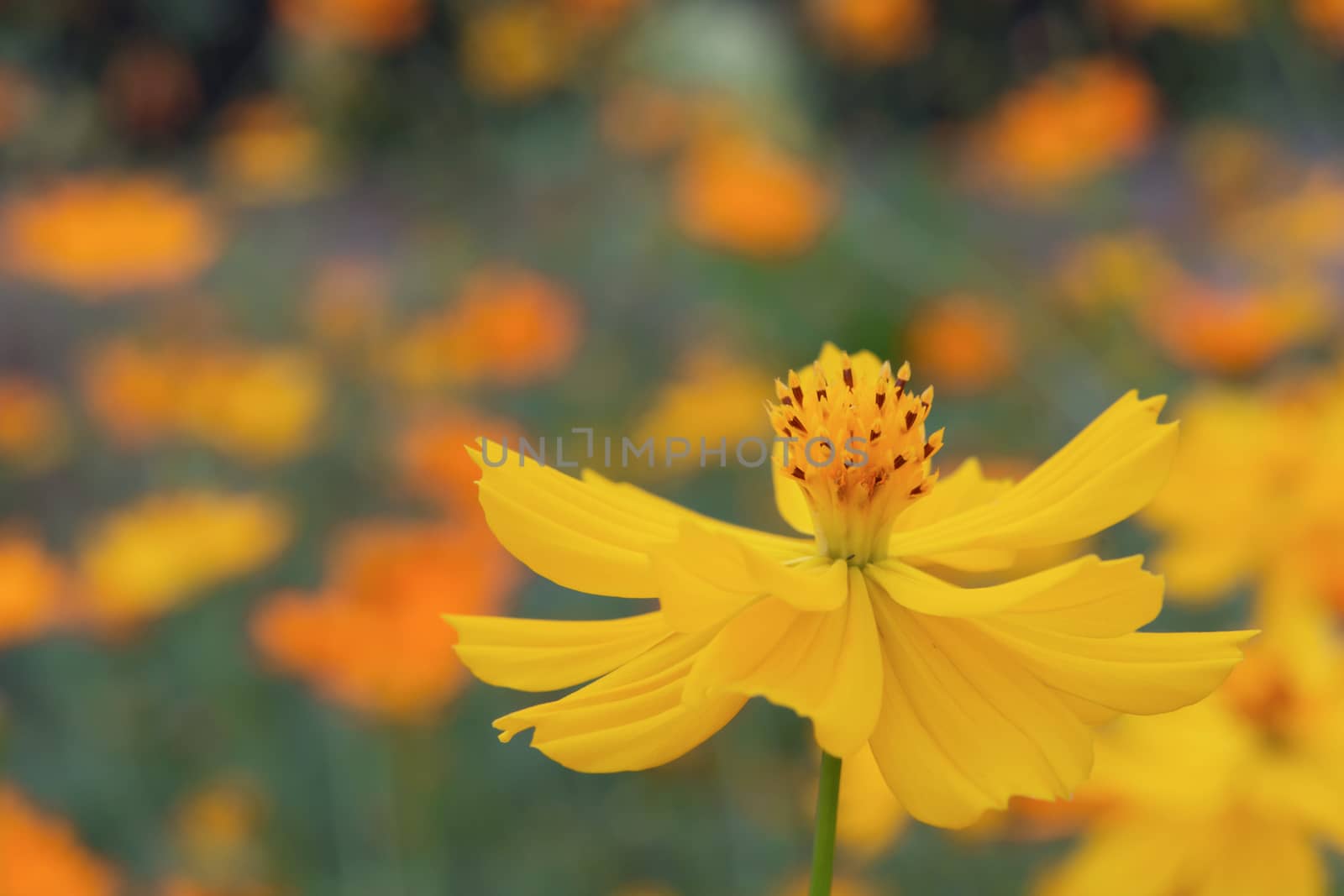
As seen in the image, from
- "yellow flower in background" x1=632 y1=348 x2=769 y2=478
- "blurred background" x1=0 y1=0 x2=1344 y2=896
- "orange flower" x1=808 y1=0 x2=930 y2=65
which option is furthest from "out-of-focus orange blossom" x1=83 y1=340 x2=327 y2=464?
"orange flower" x1=808 y1=0 x2=930 y2=65

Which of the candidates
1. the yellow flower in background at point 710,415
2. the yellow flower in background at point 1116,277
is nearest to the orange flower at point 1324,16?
the yellow flower in background at point 1116,277

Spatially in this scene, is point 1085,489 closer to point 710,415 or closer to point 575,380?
point 710,415

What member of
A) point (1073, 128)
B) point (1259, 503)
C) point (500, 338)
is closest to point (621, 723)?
point (1259, 503)

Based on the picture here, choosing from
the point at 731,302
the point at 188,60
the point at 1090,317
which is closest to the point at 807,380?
the point at 1090,317

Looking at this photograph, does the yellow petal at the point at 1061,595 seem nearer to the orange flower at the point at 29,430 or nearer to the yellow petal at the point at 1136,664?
the yellow petal at the point at 1136,664

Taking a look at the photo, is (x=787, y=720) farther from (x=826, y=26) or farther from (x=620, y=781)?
(x=826, y=26)

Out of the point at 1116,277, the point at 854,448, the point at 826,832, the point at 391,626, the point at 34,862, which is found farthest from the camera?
the point at 1116,277
